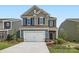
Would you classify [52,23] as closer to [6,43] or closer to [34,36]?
[34,36]

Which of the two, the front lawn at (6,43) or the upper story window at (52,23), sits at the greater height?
the upper story window at (52,23)

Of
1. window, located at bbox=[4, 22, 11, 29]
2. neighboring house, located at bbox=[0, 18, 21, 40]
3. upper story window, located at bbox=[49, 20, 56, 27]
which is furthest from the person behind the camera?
window, located at bbox=[4, 22, 11, 29]

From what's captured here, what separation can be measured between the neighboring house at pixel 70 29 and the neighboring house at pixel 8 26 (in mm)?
2006

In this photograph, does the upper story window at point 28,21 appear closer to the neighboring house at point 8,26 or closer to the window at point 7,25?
the neighboring house at point 8,26

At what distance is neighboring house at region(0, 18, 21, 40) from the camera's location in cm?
1529

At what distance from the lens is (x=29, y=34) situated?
16.2 meters

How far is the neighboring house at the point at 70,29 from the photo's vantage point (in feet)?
49.2

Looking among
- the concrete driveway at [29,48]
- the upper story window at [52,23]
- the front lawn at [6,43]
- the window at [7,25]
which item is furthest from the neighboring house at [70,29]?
the window at [7,25]

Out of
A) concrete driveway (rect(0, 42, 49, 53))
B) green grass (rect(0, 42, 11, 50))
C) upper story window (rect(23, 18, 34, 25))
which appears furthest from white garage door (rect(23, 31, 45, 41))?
green grass (rect(0, 42, 11, 50))

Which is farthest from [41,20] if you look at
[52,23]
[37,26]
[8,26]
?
[8,26]

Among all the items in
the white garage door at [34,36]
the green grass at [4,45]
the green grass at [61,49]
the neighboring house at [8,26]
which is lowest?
the green grass at [61,49]

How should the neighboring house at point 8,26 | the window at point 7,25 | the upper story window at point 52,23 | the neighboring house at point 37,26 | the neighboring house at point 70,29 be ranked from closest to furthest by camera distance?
the neighboring house at point 70,29 → the upper story window at point 52,23 → the neighboring house at point 8,26 → the neighboring house at point 37,26 → the window at point 7,25

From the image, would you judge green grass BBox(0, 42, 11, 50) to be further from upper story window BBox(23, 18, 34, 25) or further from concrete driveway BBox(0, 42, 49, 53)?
upper story window BBox(23, 18, 34, 25)
